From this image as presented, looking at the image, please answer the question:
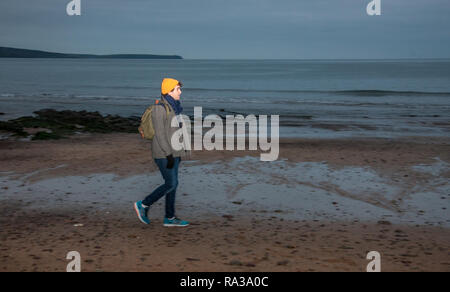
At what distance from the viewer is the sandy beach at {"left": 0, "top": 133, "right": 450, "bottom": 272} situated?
4.67 m

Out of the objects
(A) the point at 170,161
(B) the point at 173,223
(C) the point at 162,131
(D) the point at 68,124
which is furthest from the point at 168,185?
(D) the point at 68,124

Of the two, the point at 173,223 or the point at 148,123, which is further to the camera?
the point at 173,223

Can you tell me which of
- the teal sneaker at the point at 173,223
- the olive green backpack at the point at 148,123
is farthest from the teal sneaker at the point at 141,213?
the olive green backpack at the point at 148,123

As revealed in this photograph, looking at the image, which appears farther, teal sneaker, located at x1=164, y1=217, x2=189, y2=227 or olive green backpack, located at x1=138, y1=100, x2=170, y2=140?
teal sneaker, located at x1=164, y1=217, x2=189, y2=227

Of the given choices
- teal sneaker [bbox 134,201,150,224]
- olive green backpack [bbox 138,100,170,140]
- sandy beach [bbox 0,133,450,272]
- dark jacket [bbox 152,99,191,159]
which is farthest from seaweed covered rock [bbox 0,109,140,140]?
dark jacket [bbox 152,99,191,159]

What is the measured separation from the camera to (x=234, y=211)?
662cm

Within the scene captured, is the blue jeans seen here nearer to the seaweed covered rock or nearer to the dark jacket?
the dark jacket

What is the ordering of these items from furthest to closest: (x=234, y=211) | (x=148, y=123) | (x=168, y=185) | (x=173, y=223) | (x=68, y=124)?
(x=68, y=124) < (x=234, y=211) < (x=173, y=223) < (x=168, y=185) < (x=148, y=123)

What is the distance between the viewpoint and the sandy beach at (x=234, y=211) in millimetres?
4672

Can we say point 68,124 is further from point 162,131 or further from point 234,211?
point 162,131

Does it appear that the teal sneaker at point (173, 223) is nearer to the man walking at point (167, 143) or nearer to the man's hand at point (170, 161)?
the man walking at point (167, 143)

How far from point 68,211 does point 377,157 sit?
7605mm

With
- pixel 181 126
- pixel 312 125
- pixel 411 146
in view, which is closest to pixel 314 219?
pixel 181 126

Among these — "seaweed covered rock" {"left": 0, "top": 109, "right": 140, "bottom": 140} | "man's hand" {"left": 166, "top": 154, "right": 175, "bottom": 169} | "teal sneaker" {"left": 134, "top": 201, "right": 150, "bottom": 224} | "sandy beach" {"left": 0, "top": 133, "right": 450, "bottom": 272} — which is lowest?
"sandy beach" {"left": 0, "top": 133, "right": 450, "bottom": 272}
